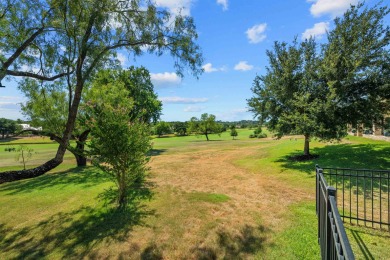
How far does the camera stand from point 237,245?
217 inches

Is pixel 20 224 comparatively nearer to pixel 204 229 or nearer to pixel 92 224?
pixel 92 224

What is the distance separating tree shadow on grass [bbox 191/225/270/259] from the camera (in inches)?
204

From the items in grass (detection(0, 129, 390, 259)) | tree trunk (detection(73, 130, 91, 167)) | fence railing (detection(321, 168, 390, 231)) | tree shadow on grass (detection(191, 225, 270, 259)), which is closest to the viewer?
tree shadow on grass (detection(191, 225, 270, 259))

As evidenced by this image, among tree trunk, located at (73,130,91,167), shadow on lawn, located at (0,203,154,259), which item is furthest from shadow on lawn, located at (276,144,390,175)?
tree trunk, located at (73,130,91,167)

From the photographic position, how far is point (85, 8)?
5520 mm

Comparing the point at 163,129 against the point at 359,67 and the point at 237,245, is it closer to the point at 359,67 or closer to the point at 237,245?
the point at 359,67

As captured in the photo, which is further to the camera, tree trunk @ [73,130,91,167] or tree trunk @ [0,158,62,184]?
tree trunk @ [73,130,91,167]

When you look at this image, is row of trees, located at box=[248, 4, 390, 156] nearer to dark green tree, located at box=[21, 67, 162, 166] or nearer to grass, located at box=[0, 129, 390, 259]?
grass, located at box=[0, 129, 390, 259]

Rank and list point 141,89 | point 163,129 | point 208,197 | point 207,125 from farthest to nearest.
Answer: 1. point 163,129
2. point 207,125
3. point 141,89
4. point 208,197

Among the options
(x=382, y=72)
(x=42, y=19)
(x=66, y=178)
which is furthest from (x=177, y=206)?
(x=382, y=72)

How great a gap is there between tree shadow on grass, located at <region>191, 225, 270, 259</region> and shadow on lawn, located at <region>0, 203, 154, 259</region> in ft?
8.34

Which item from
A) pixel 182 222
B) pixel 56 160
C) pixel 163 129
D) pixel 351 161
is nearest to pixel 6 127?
pixel 163 129

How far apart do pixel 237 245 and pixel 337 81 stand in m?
11.7

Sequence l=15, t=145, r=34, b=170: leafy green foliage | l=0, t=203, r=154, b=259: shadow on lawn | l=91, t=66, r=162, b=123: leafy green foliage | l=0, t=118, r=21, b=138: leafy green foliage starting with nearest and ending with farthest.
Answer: l=0, t=203, r=154, b=259: shadow on lawn → l=15, t=145, r=34, b=170: leafy green foliage → l=91, t=66, r=162, b=123: leafy green foliage → l=0, t=118, r=21, b=138: leafy green foliage
